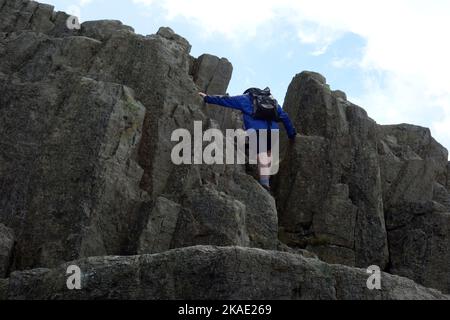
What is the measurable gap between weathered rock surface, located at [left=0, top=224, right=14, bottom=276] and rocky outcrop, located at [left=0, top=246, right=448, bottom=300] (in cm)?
291

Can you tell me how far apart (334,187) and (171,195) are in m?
10.4

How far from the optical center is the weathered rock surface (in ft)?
65.7

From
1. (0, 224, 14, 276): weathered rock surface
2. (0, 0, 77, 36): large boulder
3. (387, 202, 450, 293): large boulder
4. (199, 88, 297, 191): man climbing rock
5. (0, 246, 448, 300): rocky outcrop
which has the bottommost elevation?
(0, 246, 448, 300): rocky outcrop

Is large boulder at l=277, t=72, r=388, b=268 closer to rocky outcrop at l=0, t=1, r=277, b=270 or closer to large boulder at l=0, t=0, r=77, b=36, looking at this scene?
rocky outcrop at l=0, t=1, r=277, b=270

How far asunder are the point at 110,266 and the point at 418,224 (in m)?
20.0

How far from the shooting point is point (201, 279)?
1689cm

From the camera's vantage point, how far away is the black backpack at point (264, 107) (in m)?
29.0

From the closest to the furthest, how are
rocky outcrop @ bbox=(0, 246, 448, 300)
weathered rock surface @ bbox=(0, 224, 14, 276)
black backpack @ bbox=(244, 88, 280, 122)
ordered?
rocky outcrop @ bbox=(0, 246, 448, 300)
weathered rock surface @ bbox=(0, 224, 14, 276)
black backpack @ bbox=(244, 88, 280, 122)

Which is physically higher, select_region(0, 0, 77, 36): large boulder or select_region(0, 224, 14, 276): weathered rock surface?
select_region(0, 0, 77, 36): large boulder

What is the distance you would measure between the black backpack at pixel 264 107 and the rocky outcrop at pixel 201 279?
1256cm

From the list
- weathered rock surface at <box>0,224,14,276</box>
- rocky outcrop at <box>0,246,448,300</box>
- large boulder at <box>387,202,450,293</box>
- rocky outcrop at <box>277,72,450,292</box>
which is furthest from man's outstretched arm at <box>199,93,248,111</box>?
rocky outcrop at <box>0,246,448,300</box>

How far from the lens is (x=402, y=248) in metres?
30.1

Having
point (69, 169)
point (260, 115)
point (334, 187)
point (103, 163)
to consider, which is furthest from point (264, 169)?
point (69, 169)
